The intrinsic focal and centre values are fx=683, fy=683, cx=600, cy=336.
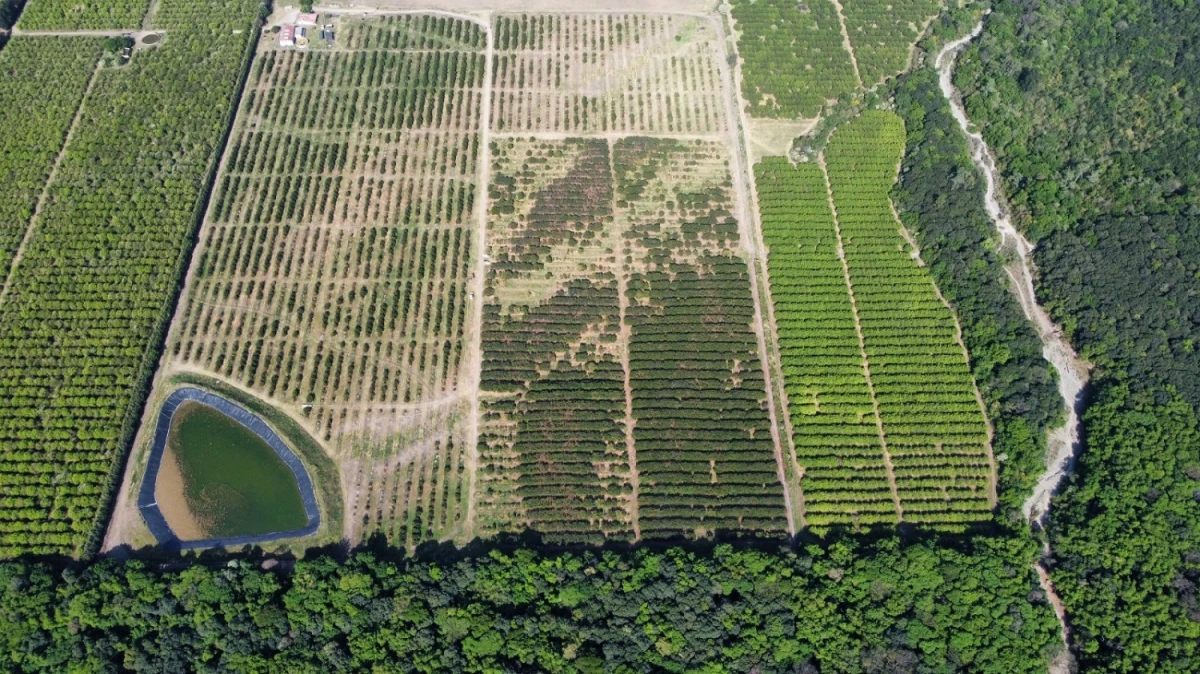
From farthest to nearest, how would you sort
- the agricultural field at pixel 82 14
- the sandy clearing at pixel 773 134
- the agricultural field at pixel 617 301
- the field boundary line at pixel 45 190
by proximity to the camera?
the agricultural field at pixel 82 14 → the sandy clearing at pixel 773 134 → the field boundary line at pixel 45 190 → the agricultural field at pixel 617 301

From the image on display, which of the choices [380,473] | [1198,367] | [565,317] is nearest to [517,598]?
[380,473]

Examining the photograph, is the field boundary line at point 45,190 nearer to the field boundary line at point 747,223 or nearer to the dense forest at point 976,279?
the field boundary line at point 747,223

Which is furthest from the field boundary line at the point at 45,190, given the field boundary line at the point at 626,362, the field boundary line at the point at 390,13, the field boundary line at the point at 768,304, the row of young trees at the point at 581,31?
the field boundary line at the point at 768,304

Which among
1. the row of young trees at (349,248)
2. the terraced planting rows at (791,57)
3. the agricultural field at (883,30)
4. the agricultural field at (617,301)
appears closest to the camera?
the agricultural field at (617,301)

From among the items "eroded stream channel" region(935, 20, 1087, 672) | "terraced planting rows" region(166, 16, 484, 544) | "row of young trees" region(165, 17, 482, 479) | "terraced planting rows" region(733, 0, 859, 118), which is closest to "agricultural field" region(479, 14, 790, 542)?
"terraced planting rows" region(166, 16, 484, 544)

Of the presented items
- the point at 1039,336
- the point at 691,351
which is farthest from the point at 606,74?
the point at 1039,336

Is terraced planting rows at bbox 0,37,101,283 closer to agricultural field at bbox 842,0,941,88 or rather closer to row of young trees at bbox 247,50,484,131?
row of young trees at bbox 247,50,484,131
